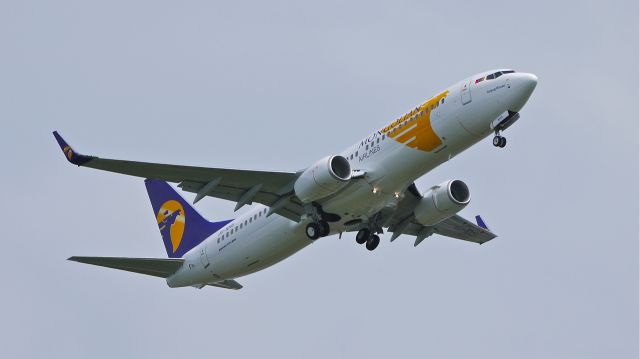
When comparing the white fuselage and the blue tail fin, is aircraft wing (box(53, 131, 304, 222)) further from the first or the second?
the blue tail fin

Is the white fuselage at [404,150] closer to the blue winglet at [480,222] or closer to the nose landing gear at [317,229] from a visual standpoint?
the nose landing gear at [317,229]

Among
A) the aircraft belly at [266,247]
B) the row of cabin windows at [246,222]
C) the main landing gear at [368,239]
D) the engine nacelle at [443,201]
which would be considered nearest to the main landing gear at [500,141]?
the engine nacelle at [443,201]

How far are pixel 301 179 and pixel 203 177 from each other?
386 centimetres

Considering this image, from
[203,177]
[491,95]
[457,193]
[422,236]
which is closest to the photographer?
[491,95]

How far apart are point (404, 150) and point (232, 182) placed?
6947 millimetres

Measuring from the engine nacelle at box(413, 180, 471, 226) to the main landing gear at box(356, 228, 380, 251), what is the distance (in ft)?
6.91

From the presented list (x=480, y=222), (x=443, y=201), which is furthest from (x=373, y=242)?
(x=480, y=222)

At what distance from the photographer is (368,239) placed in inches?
1773

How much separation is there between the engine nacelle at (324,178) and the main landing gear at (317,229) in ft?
5.85

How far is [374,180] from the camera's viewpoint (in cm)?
4038

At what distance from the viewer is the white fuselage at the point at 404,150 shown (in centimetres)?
3872

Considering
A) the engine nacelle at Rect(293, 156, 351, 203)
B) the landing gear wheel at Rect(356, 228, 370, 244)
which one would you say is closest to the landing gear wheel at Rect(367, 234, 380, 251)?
the landing gear wheel at Rect(356, 228, 370, 244)

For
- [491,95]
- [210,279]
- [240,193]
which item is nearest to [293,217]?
[240,193]

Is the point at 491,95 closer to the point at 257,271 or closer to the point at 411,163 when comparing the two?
the point at 411,163
